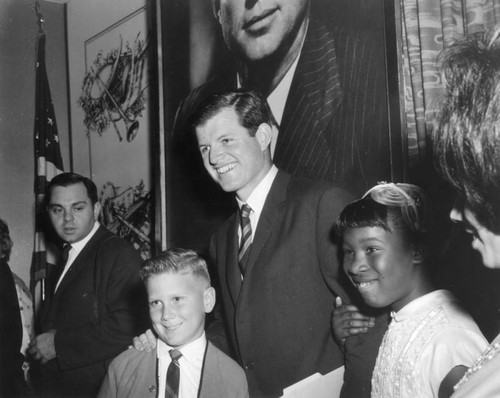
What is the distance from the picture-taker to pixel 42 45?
3529mm

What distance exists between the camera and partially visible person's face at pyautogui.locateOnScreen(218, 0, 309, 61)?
1.88 m

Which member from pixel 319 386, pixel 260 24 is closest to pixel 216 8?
pixel 260 24

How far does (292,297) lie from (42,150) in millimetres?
2650

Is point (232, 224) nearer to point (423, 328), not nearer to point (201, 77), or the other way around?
point (423, 328)

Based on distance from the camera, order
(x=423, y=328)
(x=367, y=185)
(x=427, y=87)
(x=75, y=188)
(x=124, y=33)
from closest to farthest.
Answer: (x=423, y=328) → (x=427, y=87) → (x=367, y=185) → (x=75, y=188) → (x=124, y=33)

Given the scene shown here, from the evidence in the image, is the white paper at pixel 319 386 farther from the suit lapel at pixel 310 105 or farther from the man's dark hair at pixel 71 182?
the man's dark hair at pixel 71 182

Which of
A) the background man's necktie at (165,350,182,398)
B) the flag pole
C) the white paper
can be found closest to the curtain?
the white paper

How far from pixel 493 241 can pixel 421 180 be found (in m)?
0.80

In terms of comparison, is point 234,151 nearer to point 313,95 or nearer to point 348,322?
point 313,95

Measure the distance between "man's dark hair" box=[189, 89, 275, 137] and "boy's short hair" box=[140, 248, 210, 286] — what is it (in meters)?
0.41

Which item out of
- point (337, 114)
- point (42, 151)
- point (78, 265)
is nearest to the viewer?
point (337, 114)

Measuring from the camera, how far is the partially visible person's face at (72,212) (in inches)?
87.3

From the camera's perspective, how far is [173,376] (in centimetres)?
141

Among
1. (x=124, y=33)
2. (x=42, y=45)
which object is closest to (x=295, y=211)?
(x=124, y=33)
